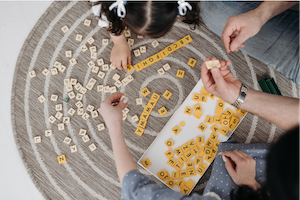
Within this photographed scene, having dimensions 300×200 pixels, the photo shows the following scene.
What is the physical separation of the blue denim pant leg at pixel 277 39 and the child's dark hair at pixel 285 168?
0.60 meters

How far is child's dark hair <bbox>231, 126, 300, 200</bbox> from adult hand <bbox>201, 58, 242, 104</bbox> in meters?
0.38

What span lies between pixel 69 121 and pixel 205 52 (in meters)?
1.04

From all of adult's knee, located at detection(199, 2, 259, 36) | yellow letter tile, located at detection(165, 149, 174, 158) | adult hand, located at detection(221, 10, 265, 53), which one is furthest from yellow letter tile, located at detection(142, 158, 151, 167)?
adult's knee, located at detection(199, 2, 259, 36)

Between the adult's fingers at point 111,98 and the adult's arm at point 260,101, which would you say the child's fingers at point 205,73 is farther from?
the adult's fingers at point 111,98

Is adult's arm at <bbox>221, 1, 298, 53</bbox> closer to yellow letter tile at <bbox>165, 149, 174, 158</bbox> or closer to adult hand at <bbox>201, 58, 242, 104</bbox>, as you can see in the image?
adult hand at <bbox>201, 58, 242, 104</bbox>

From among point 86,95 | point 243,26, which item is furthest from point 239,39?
point 86,95

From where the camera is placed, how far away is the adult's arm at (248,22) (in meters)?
0.88

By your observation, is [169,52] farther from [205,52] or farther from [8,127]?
[8,127]

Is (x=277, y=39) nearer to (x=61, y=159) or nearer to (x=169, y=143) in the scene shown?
(x=169, y=143)

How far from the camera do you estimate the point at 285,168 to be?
50 centimetres

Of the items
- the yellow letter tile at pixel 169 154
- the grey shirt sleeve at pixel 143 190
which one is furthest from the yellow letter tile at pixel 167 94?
the grey shirt sleeve at pixel 143 190

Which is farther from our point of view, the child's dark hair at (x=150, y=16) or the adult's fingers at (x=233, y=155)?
the adult's fingers at (x=233, y=155)

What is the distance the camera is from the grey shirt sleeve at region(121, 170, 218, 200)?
2.46 ft

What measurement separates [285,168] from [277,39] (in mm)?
738
